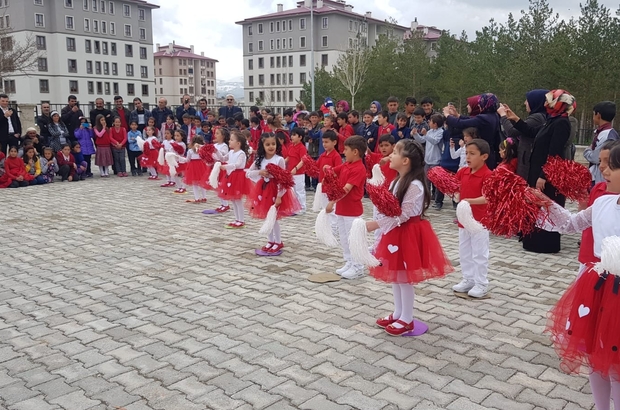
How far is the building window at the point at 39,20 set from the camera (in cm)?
6806

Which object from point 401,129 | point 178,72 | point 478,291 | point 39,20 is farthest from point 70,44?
point 478,291

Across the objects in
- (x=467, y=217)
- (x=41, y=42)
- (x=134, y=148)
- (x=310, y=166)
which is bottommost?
(x=467, y=217)

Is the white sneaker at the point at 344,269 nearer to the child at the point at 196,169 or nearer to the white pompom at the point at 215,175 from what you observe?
the white pompom at the point at 215,175

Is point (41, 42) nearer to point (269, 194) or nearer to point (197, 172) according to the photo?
point (197, 172)

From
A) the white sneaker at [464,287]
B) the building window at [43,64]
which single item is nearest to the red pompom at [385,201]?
the white sneaker at [464,287]

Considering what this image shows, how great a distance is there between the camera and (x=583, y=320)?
2973 millimetres

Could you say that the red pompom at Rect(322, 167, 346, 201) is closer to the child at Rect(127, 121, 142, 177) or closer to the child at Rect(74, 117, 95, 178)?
the child at Rect(127, 121, 142, 177)

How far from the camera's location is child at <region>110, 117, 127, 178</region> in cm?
1706

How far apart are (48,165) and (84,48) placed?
64.0 metres

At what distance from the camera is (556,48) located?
72.9 ft

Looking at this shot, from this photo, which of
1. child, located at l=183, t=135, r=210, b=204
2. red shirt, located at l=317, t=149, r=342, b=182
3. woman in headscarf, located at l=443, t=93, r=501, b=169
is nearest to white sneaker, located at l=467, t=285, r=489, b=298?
red shirt, located at l=317, t=149, r=342, b=182

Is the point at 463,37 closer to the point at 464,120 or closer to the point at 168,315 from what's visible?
the point at 464,120

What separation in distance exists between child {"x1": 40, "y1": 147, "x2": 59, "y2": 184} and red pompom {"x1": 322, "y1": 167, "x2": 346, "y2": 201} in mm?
12602

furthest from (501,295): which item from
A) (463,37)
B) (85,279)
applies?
(463,37)
